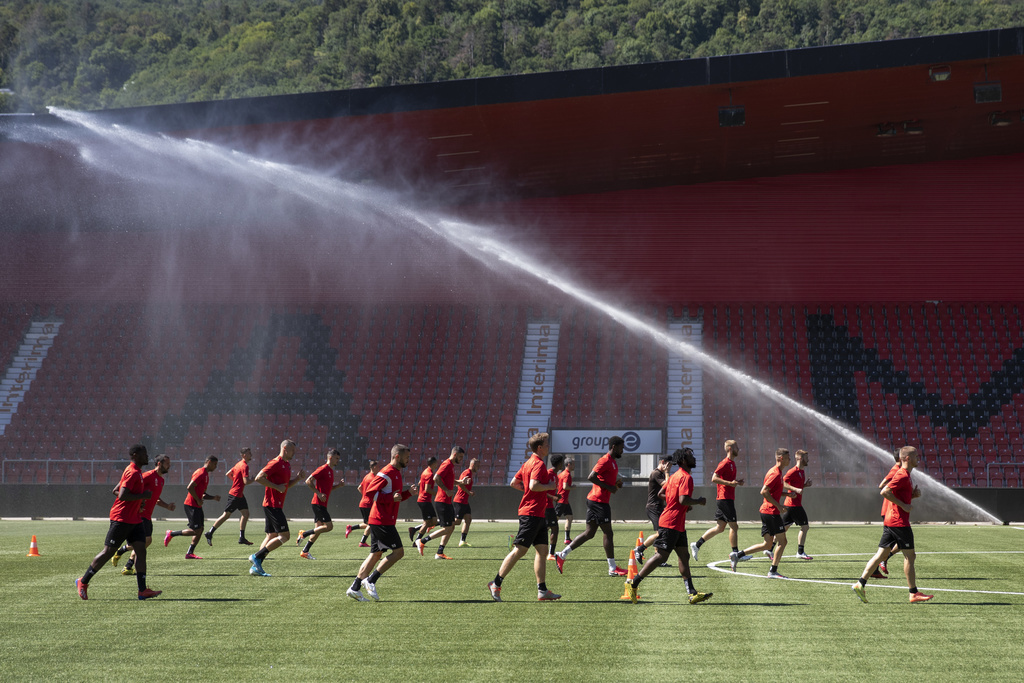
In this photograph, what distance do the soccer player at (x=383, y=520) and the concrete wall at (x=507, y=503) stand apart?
1711cm

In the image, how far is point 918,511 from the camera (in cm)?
2917

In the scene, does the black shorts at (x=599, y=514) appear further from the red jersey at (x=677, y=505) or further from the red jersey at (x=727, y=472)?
the red jersey at (x=677, y=505)

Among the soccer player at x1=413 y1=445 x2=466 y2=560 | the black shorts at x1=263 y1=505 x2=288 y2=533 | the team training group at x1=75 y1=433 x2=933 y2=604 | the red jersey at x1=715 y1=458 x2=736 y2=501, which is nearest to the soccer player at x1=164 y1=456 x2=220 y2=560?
the team training group at x1=75 y1=433 x2=933 y2=604

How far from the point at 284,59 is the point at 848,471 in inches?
2515

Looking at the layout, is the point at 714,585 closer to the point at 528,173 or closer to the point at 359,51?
the point at 528,173

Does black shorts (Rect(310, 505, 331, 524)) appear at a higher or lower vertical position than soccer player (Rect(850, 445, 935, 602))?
lower

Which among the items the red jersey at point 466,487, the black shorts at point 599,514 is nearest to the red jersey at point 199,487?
the red jersey at point 466,487

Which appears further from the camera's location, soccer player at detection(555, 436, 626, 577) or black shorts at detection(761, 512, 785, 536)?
black shorts at detection(761, 512, 785, 536)

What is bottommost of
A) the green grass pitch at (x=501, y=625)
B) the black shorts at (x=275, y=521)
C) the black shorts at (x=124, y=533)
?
the green grass pitch at (x=501, y=625)

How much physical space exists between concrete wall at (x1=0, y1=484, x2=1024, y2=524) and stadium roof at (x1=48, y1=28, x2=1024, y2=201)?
10.2 m

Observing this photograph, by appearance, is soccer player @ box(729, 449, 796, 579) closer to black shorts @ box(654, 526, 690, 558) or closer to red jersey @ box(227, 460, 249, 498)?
black shorts @ box(654, 526, 690, 558)

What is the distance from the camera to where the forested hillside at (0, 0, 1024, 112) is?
73562mm

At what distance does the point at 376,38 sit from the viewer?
3494 inches

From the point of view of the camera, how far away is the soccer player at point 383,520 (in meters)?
12.8
